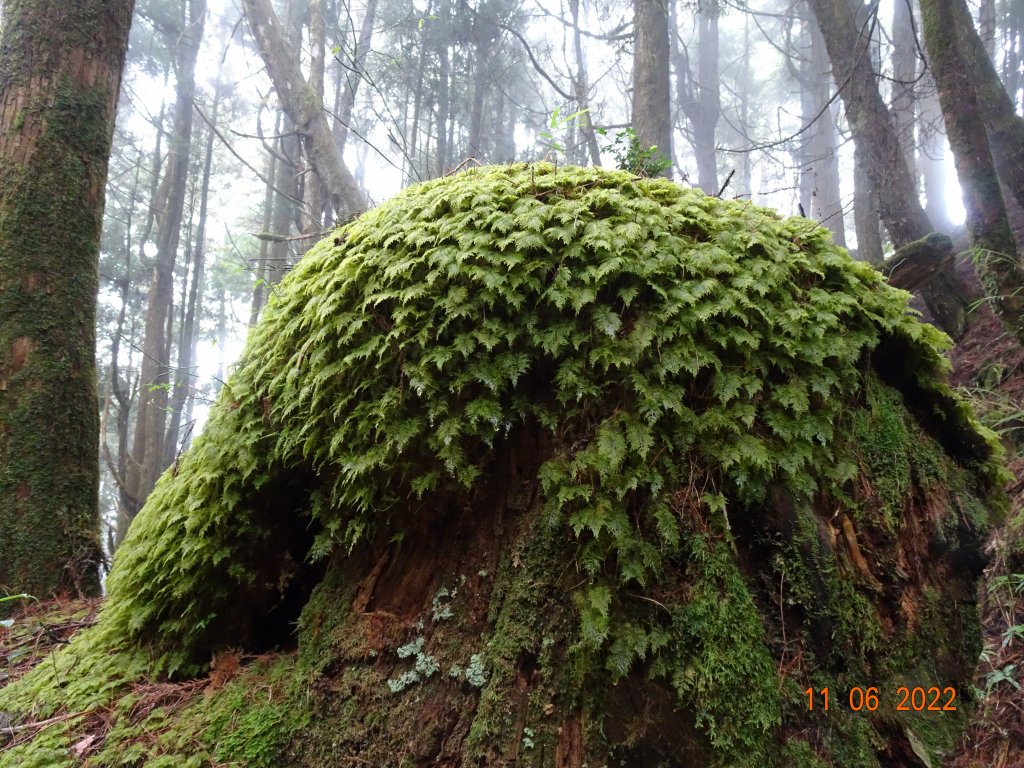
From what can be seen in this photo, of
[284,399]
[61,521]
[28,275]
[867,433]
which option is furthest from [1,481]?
[867,433]

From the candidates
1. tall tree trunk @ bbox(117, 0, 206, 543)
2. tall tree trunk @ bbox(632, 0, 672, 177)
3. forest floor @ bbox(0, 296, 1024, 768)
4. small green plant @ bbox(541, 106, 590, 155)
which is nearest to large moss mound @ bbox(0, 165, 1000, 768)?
forest floor @ bbox(0, 296, 1024, 768)

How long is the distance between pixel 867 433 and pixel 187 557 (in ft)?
9.88

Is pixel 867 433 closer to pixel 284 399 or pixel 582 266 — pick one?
pixel 582 266

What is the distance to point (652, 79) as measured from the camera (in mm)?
9008

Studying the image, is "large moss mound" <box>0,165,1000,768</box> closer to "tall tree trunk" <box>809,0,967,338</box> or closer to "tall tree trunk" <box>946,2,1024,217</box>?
"tall tree trunk" <box>809,0,967,338</box>

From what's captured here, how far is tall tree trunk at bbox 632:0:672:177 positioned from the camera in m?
8.85

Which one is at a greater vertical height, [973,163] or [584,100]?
[584,100]

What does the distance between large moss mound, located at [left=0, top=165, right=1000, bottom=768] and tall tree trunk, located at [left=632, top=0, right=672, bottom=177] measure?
7.07 metres

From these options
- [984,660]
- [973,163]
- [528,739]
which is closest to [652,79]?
[973,163]

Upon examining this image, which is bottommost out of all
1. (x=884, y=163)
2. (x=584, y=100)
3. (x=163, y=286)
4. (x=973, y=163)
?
(x=973, y=163)

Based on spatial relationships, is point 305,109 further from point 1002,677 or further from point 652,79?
point 1002,677

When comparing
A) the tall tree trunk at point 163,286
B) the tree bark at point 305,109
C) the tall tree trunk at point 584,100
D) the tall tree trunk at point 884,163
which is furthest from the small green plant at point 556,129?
the tall tree trunk at point 163,286

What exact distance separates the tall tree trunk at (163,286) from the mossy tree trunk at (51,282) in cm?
676

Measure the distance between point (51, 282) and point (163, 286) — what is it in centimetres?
1166
